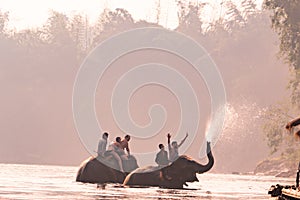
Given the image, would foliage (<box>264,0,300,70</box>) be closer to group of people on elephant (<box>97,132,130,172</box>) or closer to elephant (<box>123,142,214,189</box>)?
group of people on elephant (<box>97,132,130,172</box>)

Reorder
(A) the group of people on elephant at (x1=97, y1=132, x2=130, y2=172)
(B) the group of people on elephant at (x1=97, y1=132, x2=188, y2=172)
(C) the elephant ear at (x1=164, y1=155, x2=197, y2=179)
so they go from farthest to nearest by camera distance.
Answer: (A) the group of people on elephant at (x1=97, y1=132, x2=130, y2=172)
(B) the group of people on elephant at (x1=97, y1=132, x2=188, y2=172)
(C) the elephant ear at (x1=164, y1=155, x2=197, y2=179)

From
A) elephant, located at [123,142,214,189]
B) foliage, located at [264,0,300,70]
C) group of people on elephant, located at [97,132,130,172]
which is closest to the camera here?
elephant, located at [123,142,214,189]

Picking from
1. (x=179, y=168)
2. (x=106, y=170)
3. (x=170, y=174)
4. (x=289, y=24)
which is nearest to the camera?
(x=170, y=174)

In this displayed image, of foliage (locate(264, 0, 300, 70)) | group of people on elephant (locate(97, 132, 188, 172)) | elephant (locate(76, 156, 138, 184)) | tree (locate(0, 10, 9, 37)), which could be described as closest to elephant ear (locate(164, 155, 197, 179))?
group of people on elephant (locate(97, 132, 188, 172))

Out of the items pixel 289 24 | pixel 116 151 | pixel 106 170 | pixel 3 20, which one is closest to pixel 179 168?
pixel 116 151

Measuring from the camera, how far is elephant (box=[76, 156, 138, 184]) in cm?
4266

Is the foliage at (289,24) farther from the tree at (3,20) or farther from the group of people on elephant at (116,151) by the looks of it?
the tree at (3,20)

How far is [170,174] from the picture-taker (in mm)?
40844

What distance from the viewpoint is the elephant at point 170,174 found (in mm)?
40625

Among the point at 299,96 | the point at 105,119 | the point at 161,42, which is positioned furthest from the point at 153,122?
the point at 299,96

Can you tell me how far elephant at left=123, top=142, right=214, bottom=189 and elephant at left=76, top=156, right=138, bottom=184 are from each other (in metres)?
1.61

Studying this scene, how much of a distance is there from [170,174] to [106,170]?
335cm

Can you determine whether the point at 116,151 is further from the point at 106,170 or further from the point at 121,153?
the point at 106,170

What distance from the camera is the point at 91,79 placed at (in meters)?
167
